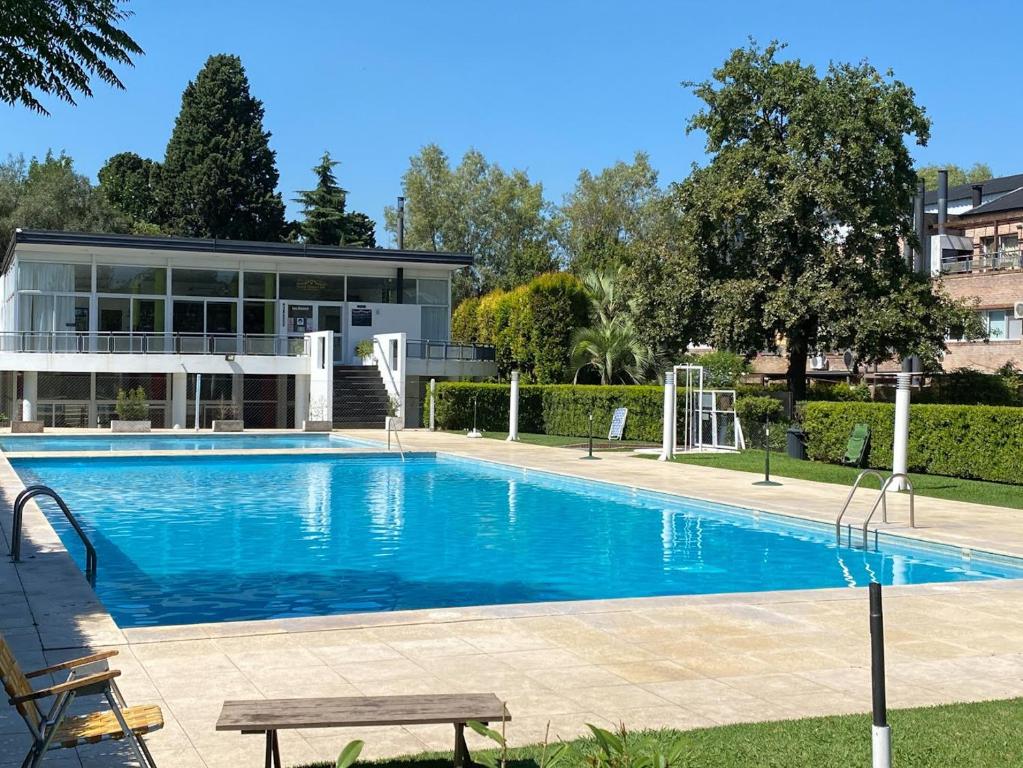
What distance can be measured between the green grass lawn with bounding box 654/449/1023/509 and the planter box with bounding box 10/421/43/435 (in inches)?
672

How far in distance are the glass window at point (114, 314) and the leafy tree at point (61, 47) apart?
31.7 metres

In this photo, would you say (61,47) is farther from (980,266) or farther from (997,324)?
(980,266)

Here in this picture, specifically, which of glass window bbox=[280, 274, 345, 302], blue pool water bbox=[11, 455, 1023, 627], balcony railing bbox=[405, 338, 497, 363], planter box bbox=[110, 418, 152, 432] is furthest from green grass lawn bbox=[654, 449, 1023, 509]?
glass window bbox=[280, 274, 345, 302]

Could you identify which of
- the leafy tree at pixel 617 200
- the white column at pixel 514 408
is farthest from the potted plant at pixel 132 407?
the leafy tree at pixel 617 200

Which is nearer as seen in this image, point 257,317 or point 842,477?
point 842,477

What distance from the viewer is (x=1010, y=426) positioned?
19.8m

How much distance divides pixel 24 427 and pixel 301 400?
8805 mm

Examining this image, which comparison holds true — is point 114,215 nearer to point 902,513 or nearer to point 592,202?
point 592,202

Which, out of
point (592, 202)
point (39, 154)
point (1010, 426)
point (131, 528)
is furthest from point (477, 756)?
point (39, 154)

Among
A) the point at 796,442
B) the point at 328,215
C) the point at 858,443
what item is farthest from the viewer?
the point at 328,215

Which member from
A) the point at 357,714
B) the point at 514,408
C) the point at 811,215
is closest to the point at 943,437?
the point at 811,215

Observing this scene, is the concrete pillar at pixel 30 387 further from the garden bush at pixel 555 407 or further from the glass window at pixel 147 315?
Result: the garden bush at pixel 555 407

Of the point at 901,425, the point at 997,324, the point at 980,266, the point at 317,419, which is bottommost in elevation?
the point at 317,419

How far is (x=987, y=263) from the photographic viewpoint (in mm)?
46344
